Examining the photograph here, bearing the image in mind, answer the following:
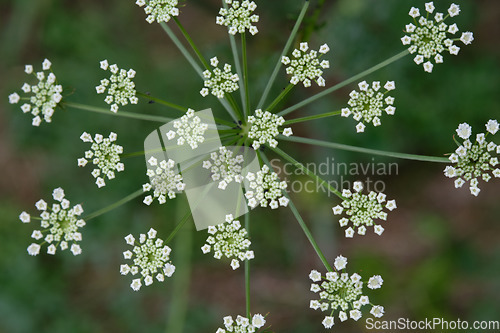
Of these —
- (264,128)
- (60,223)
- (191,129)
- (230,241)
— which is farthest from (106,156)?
(264,128)

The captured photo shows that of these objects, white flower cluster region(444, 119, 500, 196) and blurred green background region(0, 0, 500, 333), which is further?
blurred green background region(0, 0, 500, 333)

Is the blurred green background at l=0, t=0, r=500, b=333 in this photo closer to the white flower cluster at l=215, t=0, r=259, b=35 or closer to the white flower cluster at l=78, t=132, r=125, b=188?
the white flower cluster at l=215, t=0, r=259, b=35

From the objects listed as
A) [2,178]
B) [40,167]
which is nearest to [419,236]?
[40,167]

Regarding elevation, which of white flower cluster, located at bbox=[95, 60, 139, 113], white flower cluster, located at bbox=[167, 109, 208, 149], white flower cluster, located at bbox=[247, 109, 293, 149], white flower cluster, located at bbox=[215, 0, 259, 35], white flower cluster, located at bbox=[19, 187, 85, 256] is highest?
white flower cluster, located at bbox=[215, 0, 259, 35]

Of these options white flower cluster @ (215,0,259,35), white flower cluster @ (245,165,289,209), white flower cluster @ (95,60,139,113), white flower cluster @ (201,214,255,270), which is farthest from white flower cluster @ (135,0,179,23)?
white flower cluster @ (201,214,255,270)

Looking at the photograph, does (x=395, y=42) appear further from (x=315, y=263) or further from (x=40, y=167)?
(x=40, y=167)

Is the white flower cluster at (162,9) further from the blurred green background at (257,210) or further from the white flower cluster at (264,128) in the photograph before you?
the blurred green background at (257,210)

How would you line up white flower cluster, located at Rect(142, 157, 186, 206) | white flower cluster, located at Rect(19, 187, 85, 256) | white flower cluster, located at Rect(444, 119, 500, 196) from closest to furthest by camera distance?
1. white flower cluster, located at Rect(444, 119, 500, 196)
2. white flower cluster, located at Rect(142, 157, 186, 206)
3. white flower cluster, located at Rect(19, 187, 85, 256)

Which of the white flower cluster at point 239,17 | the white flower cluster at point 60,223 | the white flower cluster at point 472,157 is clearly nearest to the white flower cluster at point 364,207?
the white flower cluster at point 472,157
